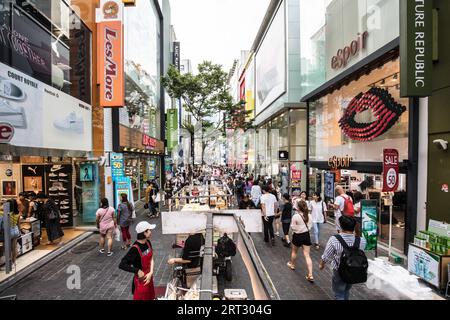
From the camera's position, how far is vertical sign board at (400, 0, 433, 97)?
7.35 m

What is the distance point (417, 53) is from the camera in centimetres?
743

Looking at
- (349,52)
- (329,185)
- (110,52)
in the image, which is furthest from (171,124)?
(349,52)

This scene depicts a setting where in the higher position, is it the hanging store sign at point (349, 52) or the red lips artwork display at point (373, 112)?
the hanging store sign at point (349, 52)

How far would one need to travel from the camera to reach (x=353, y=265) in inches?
171

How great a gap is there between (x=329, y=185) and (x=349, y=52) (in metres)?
6.61

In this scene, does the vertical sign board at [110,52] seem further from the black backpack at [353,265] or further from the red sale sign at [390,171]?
the black backpack at [353,265]

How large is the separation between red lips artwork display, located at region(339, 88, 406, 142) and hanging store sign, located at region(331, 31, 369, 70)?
2113 mm

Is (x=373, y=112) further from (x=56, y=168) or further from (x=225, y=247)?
(x=56, y=168)

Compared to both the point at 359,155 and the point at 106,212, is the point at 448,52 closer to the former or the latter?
the point at 359,155

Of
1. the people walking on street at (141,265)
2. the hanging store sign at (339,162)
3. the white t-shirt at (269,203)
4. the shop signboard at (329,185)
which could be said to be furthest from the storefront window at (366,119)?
the people walking on street at (141,265)

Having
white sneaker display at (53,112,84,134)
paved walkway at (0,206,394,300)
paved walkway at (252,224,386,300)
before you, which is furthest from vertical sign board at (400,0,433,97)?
white sneaker display at (53,112,84,134)

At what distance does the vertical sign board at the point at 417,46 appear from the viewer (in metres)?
7.35

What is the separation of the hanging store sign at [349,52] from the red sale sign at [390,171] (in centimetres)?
612
